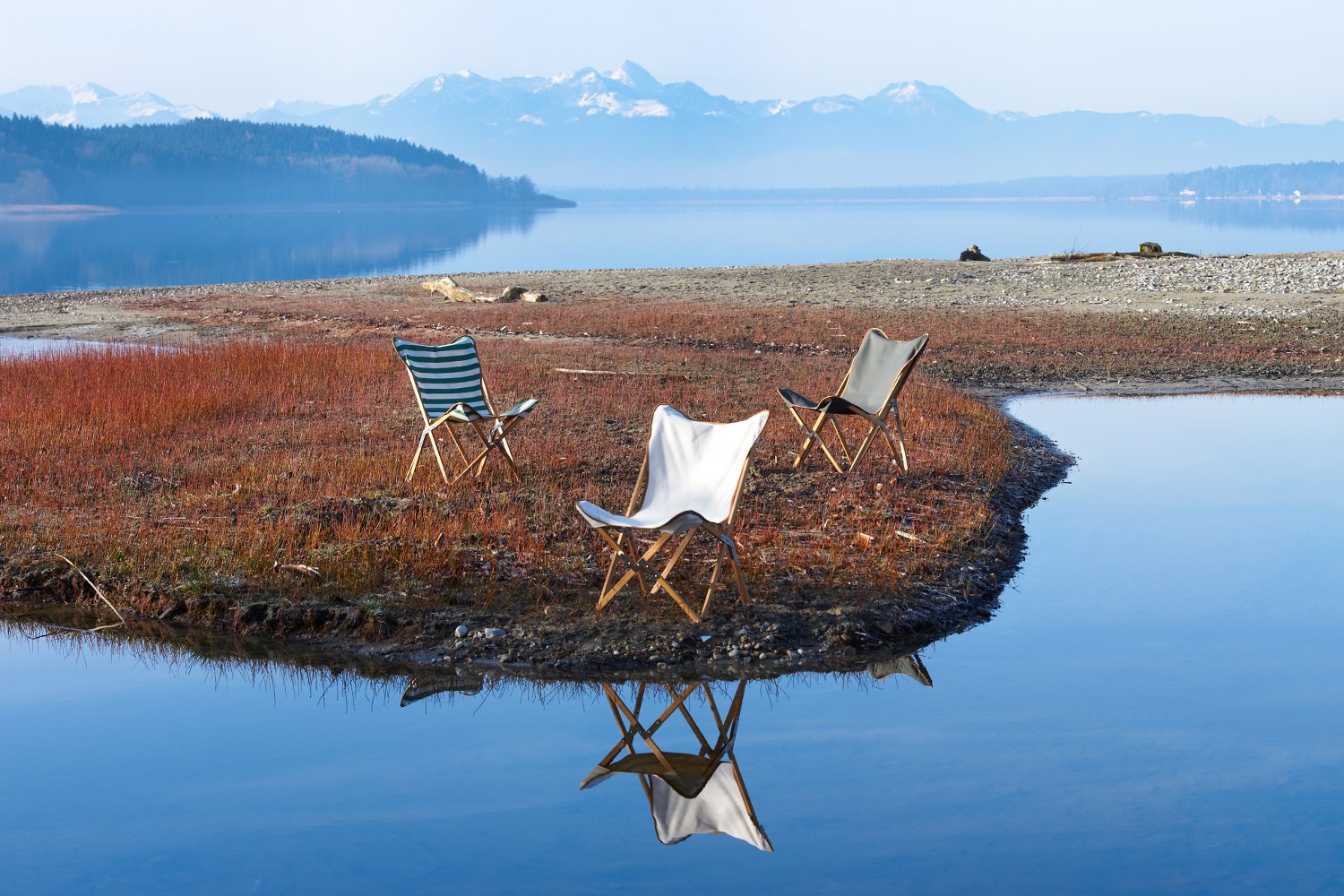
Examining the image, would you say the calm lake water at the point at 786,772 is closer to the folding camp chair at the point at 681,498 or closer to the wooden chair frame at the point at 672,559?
the wooden chair frame at the point at 672,559

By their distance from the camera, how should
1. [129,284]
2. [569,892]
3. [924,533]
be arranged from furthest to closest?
[129,284] → [924,533] → [569,892]

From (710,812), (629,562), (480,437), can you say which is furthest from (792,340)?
(710,812)

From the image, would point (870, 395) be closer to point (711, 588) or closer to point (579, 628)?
point (711, 588)

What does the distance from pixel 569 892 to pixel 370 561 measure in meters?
3.61

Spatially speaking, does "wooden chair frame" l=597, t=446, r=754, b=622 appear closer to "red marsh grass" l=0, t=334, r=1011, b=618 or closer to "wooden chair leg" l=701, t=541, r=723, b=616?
"wooden chair leg" l=701, t=541, r=723, b=616

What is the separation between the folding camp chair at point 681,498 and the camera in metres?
6.78

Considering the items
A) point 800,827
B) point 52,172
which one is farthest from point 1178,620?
point 52,172

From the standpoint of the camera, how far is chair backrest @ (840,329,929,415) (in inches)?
407

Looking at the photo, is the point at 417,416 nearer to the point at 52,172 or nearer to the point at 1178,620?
the point at 1178,620

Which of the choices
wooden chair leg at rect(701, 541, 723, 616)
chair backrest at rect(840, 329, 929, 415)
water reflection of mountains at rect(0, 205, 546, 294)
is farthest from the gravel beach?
water reflection of mountains at rect(0, 205, 546, 294)

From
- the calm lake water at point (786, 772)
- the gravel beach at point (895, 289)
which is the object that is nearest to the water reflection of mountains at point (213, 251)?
the gravel beach at point (895, 289)

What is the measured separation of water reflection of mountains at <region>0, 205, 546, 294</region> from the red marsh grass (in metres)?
37.7

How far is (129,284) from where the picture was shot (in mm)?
47500

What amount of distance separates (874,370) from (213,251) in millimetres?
75824
